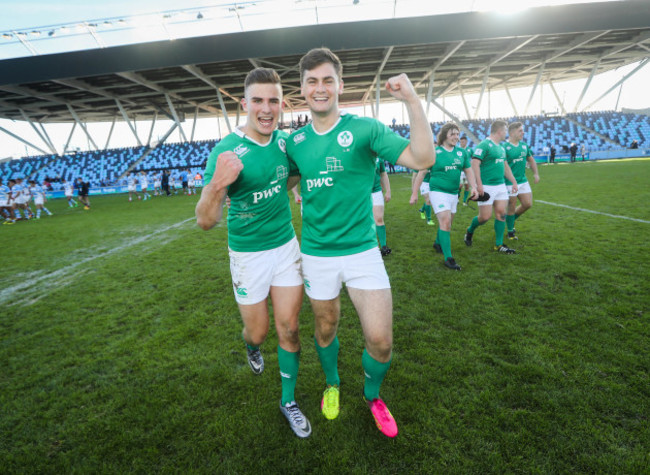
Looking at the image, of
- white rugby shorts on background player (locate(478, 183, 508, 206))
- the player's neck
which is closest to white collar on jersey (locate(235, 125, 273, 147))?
the player's neck

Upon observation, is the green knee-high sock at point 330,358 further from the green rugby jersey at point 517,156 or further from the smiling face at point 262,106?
the green rugby jersey at point 517,156

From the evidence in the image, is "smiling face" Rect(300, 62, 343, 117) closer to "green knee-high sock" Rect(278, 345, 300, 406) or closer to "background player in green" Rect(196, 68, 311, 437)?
"background player in green" Rect(196, 68, 311, 437)

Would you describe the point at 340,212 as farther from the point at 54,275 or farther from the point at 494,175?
the point at 54,275

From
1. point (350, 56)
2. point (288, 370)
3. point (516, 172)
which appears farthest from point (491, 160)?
point (350, 56)

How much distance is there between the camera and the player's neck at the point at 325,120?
2209 mm

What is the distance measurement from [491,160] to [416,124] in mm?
5145

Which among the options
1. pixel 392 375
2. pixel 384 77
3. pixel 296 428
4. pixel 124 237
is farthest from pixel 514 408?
pixel 384 77

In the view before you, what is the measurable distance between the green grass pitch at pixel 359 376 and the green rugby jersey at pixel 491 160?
156cm

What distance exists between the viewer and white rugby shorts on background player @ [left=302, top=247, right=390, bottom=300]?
2209mm

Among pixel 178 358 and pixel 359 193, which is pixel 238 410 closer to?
pixel 178 358

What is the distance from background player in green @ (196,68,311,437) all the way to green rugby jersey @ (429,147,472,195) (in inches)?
157

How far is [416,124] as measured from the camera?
73.2 inches

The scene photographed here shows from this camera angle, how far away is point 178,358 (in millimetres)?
3365

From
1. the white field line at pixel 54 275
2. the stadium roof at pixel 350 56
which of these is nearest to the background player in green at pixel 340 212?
the white field line at pixel 54 275
